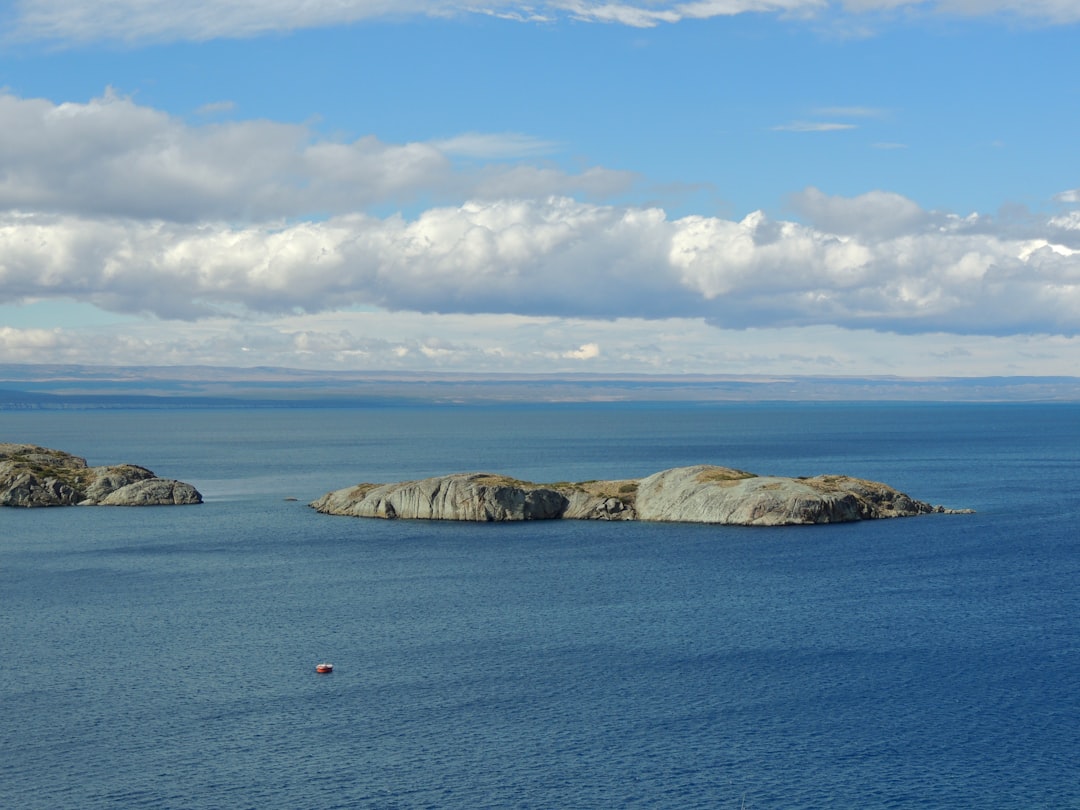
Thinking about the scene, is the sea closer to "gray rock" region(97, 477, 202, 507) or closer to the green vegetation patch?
the green vegetation patch

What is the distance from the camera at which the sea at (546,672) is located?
5719 cm

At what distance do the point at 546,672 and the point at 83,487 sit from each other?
115852 millimetres

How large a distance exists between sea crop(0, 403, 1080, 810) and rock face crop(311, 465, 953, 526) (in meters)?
9.85

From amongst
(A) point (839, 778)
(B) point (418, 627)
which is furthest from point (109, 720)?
(A) point (839, 778)

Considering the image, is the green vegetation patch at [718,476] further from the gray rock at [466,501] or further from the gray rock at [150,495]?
the gray rock at [150,495]

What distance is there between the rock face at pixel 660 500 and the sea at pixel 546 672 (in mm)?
9848

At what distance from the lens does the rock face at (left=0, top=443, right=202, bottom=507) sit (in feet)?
546

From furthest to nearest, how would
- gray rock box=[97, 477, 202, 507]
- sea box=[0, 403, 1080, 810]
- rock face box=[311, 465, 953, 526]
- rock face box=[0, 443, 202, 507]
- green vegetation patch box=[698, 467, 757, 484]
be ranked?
gray rock box=[97, 477, 202, 507], rock face box=[0, 443, 202, 507], green vegetation patch box=[698, 467, 757, 484], rock face box=[311, 465, 953, 526], sea box=[0, 403, 1080, 810]

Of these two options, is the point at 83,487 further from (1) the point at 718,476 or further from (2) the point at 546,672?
(2) the point at 546,672

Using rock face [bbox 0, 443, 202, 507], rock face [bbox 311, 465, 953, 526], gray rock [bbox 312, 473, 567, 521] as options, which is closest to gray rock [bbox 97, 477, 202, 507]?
rock face [bbox 0, 443, 202, 507]

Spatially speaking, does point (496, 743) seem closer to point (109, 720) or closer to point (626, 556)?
point (109, 720)

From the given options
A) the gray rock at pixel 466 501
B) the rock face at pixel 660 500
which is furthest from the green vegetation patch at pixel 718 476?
the gray rock at pixel 466 501

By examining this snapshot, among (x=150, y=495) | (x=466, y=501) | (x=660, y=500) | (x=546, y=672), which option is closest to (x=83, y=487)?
(x=150, y=495)

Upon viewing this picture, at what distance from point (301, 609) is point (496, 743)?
1534 inches
